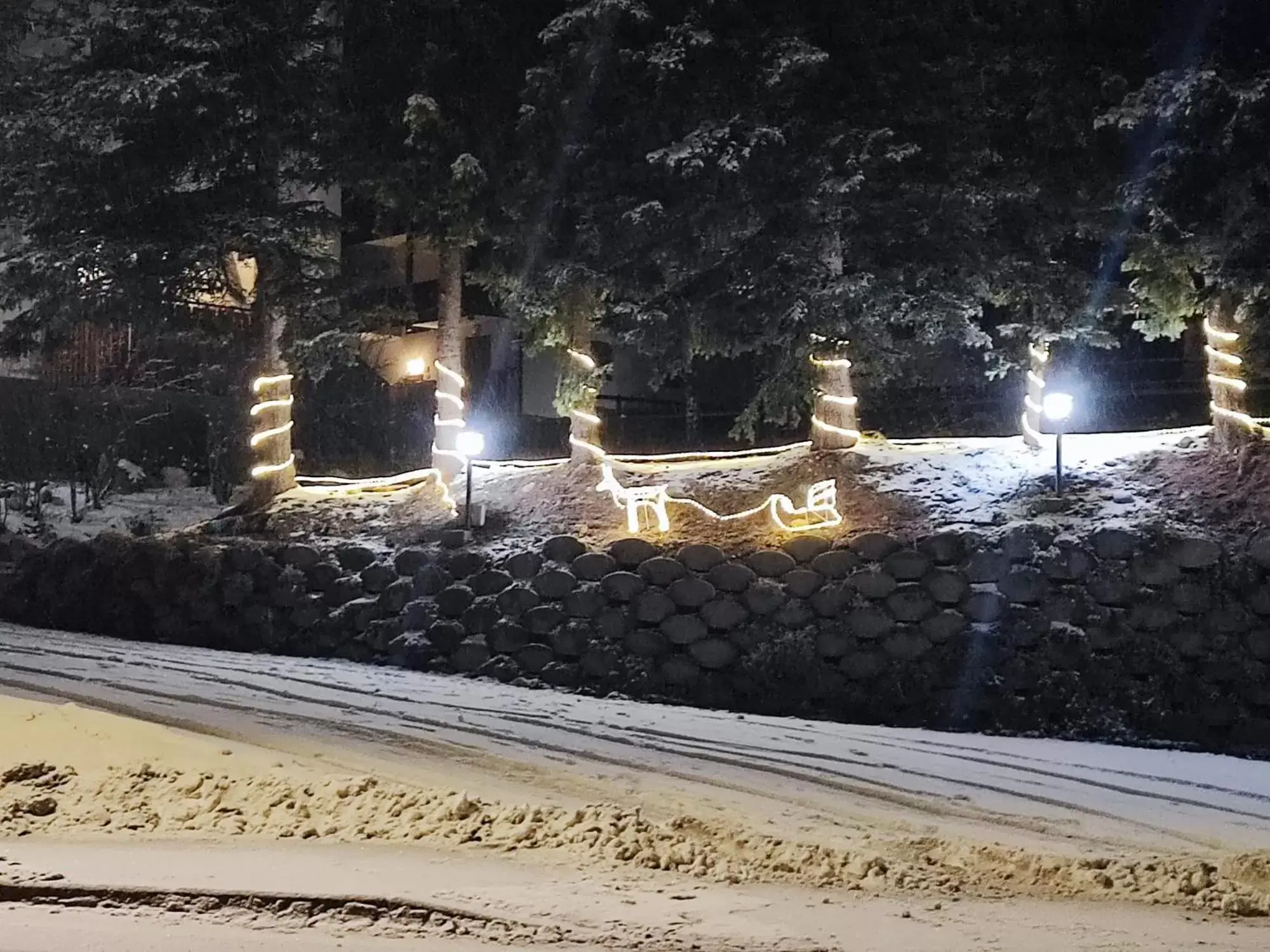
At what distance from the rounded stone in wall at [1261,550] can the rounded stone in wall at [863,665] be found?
3052 mm

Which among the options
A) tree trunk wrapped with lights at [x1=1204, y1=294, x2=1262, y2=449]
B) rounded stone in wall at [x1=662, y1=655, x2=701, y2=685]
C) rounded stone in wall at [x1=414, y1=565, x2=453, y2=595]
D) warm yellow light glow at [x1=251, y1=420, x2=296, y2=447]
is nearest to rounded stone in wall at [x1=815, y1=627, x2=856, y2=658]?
rounded stone in wall at [x1=662, y1=655, x2=701, y2=685]

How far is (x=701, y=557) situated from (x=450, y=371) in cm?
508

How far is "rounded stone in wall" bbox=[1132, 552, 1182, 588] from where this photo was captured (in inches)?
375

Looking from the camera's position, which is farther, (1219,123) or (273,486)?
(273,486)

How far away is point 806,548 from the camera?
10.7m

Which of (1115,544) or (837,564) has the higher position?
(1115,544)

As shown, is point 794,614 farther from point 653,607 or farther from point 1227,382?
point 1227,382

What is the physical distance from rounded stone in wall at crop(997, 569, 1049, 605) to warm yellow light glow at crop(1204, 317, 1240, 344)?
341 cm

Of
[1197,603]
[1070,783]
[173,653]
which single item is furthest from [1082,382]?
[173,653]

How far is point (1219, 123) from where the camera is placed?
34.0 feet

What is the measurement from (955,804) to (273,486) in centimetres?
1032

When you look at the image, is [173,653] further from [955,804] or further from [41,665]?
[955,804]

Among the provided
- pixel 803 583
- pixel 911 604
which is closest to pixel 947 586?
pixel 911 604

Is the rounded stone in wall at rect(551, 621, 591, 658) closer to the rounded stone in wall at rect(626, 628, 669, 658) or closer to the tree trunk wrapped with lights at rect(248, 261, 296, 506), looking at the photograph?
the rounded stone in wall at rect(626, 628, 669, 658)
